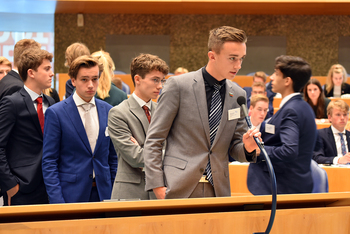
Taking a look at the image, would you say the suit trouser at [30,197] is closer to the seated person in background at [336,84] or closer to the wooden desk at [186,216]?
the wooden desk at [186,216]

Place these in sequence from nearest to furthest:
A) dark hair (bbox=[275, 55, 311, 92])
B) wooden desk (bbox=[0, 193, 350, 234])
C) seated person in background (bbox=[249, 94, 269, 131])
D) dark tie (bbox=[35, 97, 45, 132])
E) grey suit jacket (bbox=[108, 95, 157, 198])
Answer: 1. wooden desk (bbox=[0, 193, 350, 234])
2. grey suit jacket (bbox=[108, 95, 157, 198])
3. dark tie (bbox=[35, 97, 45, 132])
4. dark hair (bbox=[275, 55, 311, 92])
5. seated person in background (bbox=[249, 94, 269, 131])

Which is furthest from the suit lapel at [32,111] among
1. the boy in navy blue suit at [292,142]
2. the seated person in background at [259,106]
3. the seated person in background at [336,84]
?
the seated person in background at [336,84]

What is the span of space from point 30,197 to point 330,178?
2474 mm

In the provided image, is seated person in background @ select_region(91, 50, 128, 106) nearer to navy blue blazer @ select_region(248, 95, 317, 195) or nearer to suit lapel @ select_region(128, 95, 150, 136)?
suit lapel @ select_region(128, 95, 150, 136)

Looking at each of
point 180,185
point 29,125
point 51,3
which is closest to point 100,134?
point 29,125

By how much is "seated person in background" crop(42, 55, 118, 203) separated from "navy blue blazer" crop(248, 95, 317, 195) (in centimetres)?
92

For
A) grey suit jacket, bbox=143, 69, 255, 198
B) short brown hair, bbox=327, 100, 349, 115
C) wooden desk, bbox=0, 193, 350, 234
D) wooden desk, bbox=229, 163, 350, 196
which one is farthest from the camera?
short brown hair, bbox=327, 100, 349, 115

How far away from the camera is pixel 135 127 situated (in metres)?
2.03

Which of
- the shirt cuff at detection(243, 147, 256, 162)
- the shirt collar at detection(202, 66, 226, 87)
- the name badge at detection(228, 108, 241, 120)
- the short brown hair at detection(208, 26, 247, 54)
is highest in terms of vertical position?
the short brown hair at detection(208, 26, 247, 54)

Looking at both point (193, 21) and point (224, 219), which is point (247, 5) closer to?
point (193, 21)

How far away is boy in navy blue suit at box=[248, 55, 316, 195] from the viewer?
7.23ft

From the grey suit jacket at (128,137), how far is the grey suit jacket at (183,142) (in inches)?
10.1

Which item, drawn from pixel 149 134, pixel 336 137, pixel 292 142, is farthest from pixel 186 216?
pixel 336 137

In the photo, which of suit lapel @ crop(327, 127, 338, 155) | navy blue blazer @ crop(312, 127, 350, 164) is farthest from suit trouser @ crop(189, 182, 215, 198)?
suit lapel @ crop(327, 127, 338, 155)
